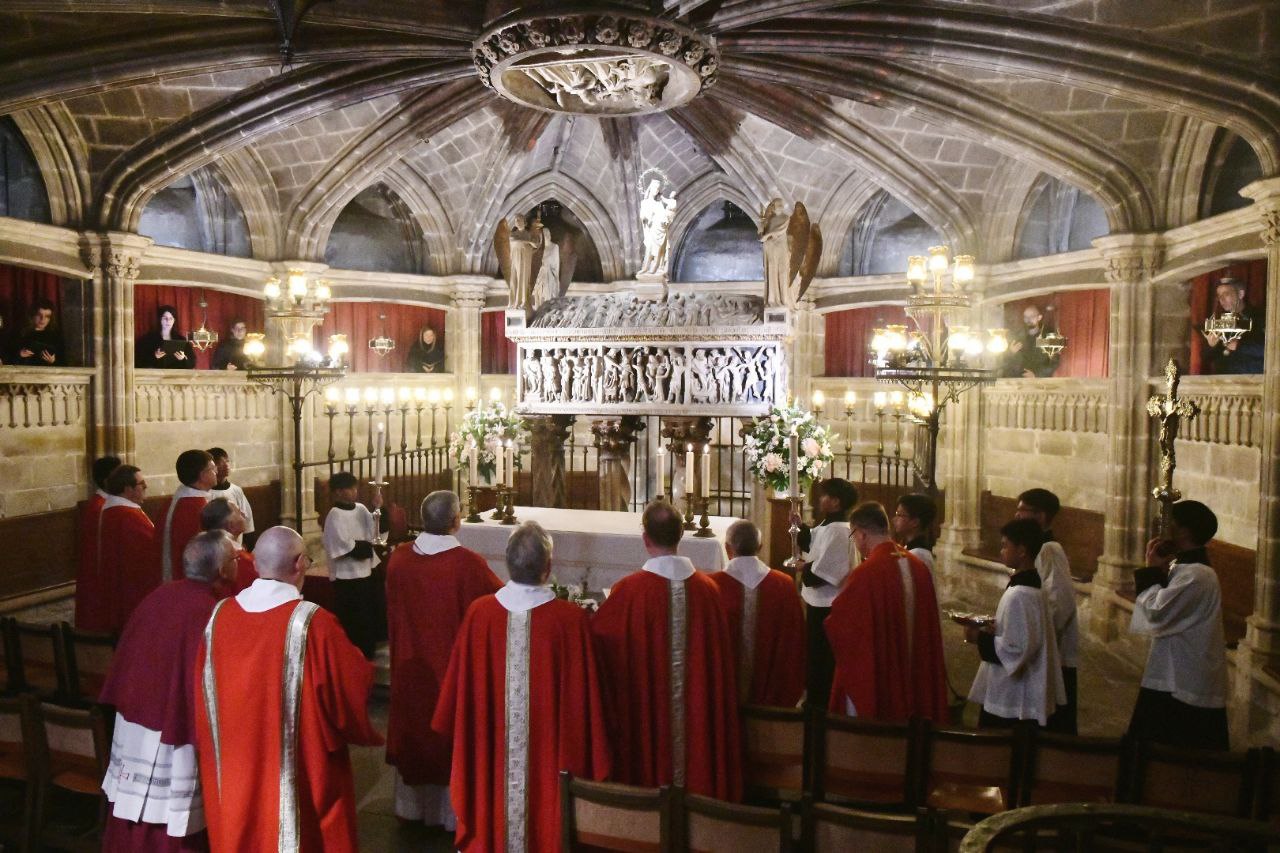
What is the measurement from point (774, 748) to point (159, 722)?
2383mm

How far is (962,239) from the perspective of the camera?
35.9 feet

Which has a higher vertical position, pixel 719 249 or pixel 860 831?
pixel 719 249

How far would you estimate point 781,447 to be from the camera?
786 centimetres

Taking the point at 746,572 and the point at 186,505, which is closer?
the point at 746,572

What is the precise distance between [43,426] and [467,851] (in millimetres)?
7448

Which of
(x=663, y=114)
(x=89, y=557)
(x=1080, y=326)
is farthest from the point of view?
(x=663, y=114)

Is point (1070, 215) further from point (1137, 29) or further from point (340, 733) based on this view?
point (340, 733)

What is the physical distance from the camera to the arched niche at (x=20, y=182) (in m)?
8.93

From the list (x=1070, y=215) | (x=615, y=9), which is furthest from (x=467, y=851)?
(x=1070, y=215)

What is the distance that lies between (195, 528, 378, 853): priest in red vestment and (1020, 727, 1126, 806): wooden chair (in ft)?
7.66

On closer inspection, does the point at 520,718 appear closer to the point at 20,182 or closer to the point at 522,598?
the point at 522,598

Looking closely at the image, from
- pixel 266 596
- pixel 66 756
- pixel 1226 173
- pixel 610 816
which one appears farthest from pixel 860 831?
pixel 1226 173

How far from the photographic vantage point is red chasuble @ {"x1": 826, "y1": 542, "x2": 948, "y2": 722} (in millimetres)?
4512

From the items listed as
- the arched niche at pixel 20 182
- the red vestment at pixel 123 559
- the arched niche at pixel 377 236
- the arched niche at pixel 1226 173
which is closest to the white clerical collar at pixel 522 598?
the red vestment at pixel 123 559
